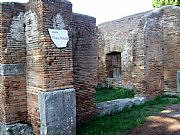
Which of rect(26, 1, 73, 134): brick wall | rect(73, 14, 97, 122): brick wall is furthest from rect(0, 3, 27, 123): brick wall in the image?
rect(73, 14, 97, 122): brick wall

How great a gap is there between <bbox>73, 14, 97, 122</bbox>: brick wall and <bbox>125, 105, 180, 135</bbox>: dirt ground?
154cm

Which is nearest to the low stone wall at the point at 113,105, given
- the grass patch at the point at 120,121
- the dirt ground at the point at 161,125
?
the grass patch at the point at 120,121

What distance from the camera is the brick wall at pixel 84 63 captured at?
7.05 metres

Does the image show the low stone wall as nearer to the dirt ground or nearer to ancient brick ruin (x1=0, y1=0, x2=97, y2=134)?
the dirt ground

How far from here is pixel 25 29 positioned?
20.1ft

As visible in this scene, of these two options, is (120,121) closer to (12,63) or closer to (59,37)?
(59,37)

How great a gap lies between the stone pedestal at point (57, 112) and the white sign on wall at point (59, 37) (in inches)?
41.1

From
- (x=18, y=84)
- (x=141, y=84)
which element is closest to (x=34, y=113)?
(x=18, y=84)

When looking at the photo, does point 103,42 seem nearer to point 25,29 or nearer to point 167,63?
point 167,63

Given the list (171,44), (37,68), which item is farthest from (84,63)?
(171,44)

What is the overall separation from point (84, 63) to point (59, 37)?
5.44 feet

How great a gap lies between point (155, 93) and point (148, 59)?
1.39m

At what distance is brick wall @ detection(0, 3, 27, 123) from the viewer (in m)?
5.92

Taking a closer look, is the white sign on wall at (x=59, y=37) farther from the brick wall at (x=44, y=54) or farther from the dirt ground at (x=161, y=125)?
the dirt ground at (x=161, y=125)
